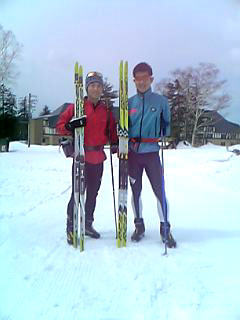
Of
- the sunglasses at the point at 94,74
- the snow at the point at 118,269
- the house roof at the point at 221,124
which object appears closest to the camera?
the snow at the point at 118,269

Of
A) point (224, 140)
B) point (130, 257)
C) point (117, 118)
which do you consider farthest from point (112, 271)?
point (224, 140)

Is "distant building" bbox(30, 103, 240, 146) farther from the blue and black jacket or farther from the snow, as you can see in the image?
the snow

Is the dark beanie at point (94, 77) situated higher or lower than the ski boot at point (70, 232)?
higher

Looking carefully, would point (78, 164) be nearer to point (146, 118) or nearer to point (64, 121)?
point (64, 121)

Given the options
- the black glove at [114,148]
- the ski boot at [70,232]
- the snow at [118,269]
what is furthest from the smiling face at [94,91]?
the snow at [118,269]

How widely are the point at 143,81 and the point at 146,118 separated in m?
0.33

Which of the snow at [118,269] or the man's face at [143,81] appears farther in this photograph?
the man's face at [143,81]

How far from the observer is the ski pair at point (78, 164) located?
2.77 metres

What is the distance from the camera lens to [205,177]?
8.16 metres

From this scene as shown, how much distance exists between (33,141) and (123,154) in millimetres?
1487

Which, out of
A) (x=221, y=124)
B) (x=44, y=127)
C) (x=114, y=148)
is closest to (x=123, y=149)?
(x=114, y=148)

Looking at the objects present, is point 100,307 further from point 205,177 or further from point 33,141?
point 205,177

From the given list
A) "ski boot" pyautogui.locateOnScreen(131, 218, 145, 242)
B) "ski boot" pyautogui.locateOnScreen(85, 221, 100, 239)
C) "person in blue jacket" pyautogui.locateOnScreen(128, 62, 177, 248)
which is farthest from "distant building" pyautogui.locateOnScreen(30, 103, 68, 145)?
"ski boot" pyautogui.locateOnScreen(131, 218, 145, 242)

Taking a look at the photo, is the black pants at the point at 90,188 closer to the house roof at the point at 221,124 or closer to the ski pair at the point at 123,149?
the ski pair at the point at 123,149
